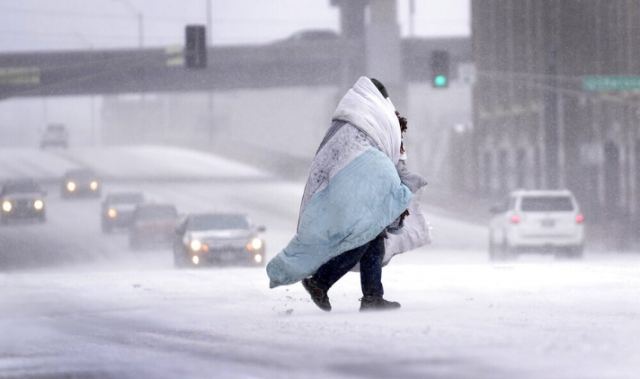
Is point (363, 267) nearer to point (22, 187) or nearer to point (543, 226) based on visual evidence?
point (543, 226)

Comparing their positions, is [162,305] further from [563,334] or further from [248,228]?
[248,228]

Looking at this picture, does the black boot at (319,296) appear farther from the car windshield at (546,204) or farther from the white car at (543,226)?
the car windshield at (546,204)

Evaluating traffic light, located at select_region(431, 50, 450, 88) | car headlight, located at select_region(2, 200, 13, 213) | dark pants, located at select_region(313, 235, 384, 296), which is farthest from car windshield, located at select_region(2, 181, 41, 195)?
dark pants, located at select_region(313, 235, 384, 296)

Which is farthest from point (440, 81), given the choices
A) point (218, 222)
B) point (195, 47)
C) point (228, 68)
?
point (228, 68)

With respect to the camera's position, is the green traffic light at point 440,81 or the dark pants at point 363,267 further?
the green traffic light at point 440,81

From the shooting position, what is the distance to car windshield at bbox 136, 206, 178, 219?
48750 mm

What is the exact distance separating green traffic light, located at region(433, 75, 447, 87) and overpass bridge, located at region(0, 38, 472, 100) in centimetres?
4292

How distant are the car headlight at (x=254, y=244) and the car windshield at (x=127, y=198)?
2419 cm

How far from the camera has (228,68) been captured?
347 feet

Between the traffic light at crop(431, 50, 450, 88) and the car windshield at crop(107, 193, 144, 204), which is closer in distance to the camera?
the traffic light at crop(431, 50, 450, 88)

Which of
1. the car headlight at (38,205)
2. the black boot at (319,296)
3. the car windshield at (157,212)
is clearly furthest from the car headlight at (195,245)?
the car headlight at (38,205)

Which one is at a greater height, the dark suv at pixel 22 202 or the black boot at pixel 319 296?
the black boot at pixel 319 296

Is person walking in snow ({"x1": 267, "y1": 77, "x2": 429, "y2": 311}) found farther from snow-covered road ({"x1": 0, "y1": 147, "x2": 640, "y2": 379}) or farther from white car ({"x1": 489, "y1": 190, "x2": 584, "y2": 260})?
white car ({"x1": 489, "y1": 190, "x2": 584, "y2": 260})

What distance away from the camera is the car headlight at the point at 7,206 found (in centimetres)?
6041
